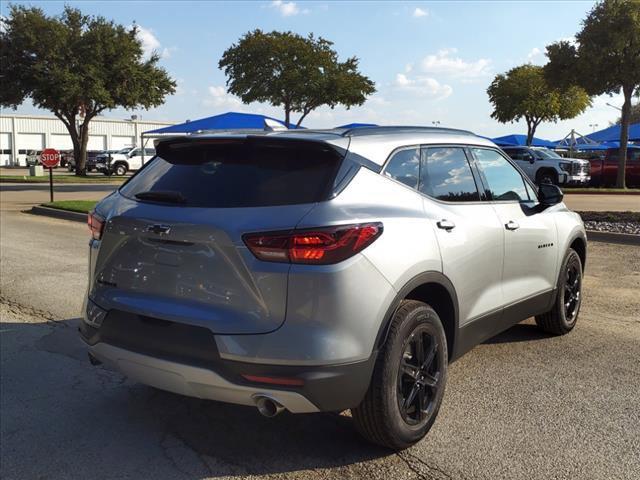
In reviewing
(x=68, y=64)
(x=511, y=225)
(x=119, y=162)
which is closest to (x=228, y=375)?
(x=511, y=225)

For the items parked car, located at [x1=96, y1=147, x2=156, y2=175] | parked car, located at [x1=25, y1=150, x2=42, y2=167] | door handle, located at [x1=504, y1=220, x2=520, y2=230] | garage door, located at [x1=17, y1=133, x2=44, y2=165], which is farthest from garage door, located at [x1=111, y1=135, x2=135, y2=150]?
door handle, located at [x1=504, y1=220, x2=520, y2=230]

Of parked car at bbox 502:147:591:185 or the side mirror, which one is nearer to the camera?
the side mirror

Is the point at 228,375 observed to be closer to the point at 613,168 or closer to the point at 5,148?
the point at 613,168

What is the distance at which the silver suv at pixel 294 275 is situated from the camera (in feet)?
9.43

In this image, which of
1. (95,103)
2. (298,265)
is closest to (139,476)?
(298,265)

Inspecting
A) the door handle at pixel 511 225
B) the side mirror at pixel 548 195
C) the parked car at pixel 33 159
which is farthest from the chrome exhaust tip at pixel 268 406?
the parked car at pixel 33 159

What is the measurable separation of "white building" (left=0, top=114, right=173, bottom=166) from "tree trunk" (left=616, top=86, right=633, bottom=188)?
6962 cm

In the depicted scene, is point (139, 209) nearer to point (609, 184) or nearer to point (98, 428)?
point (98, 428)

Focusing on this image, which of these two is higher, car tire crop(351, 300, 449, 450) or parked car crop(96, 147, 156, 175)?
parked car crop(96, 147, 156, 175)

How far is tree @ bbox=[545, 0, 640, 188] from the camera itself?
864 inches

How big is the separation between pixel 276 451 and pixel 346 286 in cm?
114

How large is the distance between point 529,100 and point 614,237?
36725 mm

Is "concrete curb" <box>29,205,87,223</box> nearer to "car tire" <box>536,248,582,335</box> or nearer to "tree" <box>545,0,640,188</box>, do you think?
"car tire" <box>536,248,582,335</box>

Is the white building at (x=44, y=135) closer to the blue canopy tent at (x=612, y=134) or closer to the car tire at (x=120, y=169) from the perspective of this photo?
the car tire at (x=120, y=169)
